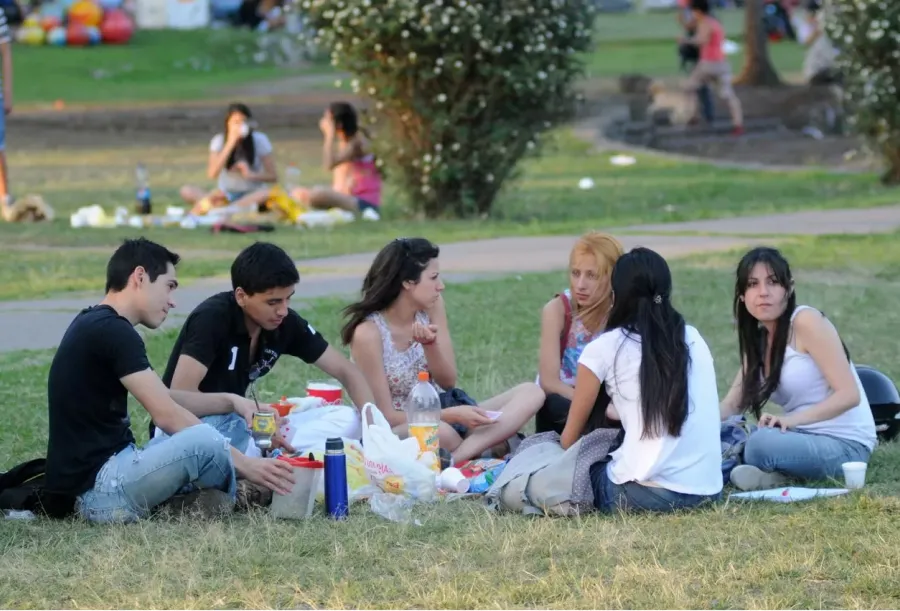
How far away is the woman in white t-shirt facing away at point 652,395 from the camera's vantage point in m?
5.78

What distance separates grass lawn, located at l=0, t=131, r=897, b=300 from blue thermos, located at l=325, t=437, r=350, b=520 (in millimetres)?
5526

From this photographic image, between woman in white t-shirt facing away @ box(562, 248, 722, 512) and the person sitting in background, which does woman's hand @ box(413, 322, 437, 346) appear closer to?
woman in white t-shirt facing away @ box(562, 248, 722, 512)

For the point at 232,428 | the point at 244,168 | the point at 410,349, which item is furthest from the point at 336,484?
the point at 244,168

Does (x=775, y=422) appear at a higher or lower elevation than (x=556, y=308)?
lower

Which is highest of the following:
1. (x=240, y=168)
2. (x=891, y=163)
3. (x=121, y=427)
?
(x=121, y=427)

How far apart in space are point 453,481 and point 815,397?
1528 millimetres

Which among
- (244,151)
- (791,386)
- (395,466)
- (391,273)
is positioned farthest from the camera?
(244,151)

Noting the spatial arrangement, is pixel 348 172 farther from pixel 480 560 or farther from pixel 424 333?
pixel 480 560

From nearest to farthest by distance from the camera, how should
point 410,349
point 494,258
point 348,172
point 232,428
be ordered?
point 232,428, point 410,349, point 494,258, point 348,172

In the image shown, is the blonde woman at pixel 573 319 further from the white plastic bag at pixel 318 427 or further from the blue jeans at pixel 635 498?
the blue jeans at pixel 635 498

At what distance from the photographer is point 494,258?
12.5 m

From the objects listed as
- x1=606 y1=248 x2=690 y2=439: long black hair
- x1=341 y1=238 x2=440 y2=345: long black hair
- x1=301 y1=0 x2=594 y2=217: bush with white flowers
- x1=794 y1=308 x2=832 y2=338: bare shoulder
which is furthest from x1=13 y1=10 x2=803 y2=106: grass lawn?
x1=606 y1=248 x2=690 y2=439: long black hair

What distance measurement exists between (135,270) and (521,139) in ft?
31.1

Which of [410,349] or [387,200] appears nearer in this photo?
[410,349]
